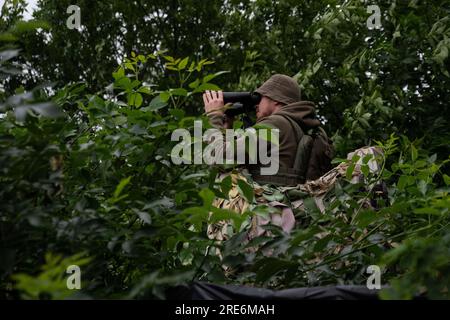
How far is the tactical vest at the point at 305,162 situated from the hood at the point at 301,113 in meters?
0.03

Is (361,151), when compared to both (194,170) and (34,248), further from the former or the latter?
(34,248)

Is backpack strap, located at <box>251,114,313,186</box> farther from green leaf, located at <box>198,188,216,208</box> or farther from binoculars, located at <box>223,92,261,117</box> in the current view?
green leaf, located at <box>198,188,216,208</box>

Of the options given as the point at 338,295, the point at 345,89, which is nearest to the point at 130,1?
the point at 345,89

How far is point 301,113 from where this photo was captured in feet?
16.3

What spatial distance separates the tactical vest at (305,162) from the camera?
4638mm

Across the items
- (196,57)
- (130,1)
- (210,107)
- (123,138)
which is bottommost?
(123,138)

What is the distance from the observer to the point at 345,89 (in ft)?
Answer: 24.5

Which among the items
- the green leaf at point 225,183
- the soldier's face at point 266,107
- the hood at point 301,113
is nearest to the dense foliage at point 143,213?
the green leaf at point 225,183

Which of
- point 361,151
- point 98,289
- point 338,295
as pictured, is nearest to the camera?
point 338,295

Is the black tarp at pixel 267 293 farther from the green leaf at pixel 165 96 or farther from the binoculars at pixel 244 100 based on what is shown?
the binoculars at pixel 244 100

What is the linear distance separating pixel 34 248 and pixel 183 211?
403mm

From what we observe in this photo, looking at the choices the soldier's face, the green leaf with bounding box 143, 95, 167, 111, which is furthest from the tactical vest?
the green leaf with bounding box 143, 95, 167, 111

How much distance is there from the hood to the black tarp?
2400mm

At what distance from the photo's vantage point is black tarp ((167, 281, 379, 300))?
252cm
